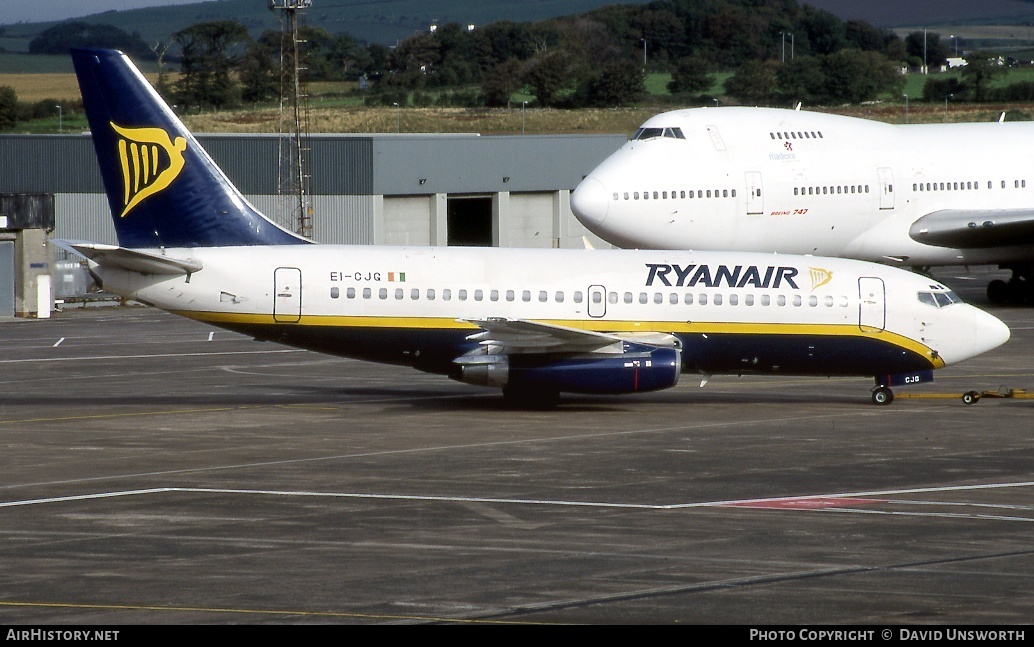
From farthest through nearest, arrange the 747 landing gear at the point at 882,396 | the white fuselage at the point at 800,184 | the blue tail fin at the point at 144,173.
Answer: the white fuselage at the point at 800,184, the 747 landing gear at the point at 882,396, the blue tail fin at the point at 144,173

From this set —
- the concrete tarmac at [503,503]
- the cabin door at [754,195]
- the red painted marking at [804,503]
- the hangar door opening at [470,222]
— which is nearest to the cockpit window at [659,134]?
the cabin door at [754,195]

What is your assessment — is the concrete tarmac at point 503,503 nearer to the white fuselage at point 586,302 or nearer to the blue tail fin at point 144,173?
the white fuselage at point 586,302

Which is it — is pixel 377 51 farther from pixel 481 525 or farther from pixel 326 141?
pixel 481 525

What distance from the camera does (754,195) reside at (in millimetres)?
50719

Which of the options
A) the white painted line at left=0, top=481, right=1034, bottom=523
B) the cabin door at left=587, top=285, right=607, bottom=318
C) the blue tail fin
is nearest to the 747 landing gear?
the cabin door at left=587, top=285, right=607, bottom=318

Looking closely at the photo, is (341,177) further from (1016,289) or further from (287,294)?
(287,294)

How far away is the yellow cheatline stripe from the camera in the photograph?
31.7m

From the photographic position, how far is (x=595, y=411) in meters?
33.2

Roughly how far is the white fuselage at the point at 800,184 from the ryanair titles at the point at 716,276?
1628cm

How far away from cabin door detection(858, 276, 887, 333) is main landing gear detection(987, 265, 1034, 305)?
23785 mm

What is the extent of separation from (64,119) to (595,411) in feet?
316

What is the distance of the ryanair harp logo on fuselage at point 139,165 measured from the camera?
3225 cm

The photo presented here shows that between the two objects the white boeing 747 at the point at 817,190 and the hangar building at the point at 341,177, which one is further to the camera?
the hangar building at the point at 341,177
